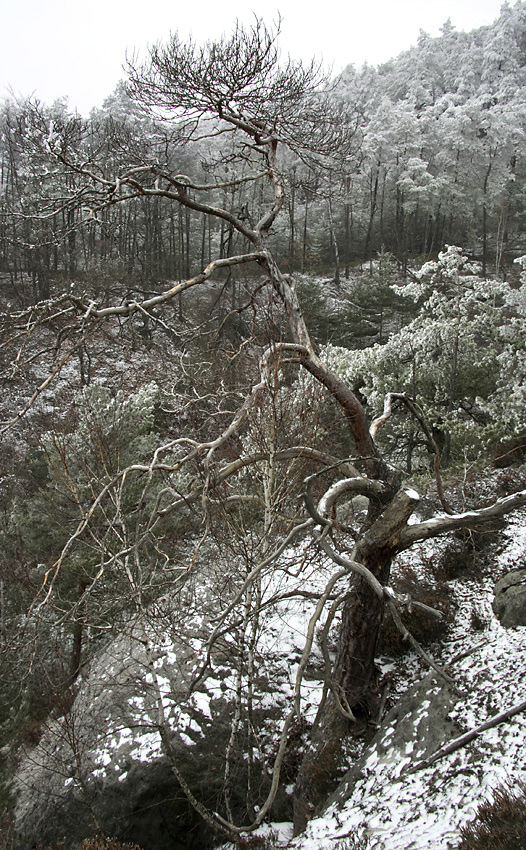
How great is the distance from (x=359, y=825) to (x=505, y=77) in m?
49.0

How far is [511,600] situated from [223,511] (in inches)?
145

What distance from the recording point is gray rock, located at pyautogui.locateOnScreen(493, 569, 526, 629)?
5.37m

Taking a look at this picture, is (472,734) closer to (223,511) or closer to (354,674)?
(354,674)

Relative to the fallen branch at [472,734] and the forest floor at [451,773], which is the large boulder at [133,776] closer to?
the forest floor at [451,773]

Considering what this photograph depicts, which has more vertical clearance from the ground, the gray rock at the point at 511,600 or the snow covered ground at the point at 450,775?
the gray rock at the point at 511,600

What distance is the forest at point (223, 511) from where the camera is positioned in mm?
4148

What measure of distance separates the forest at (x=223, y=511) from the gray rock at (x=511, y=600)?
0.66 metres

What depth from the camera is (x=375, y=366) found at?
46.7 feet

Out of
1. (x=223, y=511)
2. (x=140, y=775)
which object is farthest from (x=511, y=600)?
(x=140, y=775)

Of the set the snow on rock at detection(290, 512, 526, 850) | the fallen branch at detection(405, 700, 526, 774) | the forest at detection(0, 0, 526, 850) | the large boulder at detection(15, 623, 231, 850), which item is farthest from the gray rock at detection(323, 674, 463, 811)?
the large boulder at detection(15, 623, 231, 850)

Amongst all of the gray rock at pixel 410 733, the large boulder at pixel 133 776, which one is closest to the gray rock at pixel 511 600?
the gray rock at pixel 410 733

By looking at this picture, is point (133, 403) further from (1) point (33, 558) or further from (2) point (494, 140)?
(2) point (494, 140)

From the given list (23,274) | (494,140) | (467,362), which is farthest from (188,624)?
(494,140)

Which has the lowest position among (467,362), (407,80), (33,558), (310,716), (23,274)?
(310,716)
